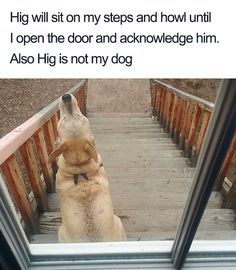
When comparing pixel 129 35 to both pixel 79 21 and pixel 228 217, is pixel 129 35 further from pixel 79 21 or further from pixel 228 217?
pixel 228 217

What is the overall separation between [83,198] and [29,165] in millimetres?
456

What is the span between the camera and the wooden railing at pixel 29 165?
178 cm

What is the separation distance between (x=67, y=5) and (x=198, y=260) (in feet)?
3.23

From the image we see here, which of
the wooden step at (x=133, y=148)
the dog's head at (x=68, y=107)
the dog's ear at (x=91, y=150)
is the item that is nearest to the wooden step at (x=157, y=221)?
the dog's ear at (x=91, y=150)

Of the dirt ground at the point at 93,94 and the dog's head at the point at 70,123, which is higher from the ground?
the dog's head at the point at 70,123

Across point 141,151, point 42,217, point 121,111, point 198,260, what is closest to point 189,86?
point 121,111

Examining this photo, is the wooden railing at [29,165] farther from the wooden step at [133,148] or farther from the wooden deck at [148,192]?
the wooden step at [133,148]

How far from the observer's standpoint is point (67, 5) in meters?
0.67

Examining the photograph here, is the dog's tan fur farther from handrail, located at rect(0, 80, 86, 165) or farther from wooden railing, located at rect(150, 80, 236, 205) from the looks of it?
wooden railing, located at rect(150, 80, 236, 205)

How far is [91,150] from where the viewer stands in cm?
193

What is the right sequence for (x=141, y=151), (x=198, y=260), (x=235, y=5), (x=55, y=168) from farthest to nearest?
1. (x=141, y=151)
2. (x=55, y=168)
3. (x=198, y=260)
4. (x=235, y=5)

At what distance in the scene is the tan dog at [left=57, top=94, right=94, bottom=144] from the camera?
6.70 feet

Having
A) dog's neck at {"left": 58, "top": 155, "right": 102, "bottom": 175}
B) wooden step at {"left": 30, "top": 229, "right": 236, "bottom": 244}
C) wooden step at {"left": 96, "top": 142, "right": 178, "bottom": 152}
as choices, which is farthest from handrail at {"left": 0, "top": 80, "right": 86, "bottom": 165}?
wooden step at {"left": 96, "top": 142, "right": 178, "bottom": 152}

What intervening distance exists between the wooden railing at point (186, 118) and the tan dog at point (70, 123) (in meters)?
1.04
